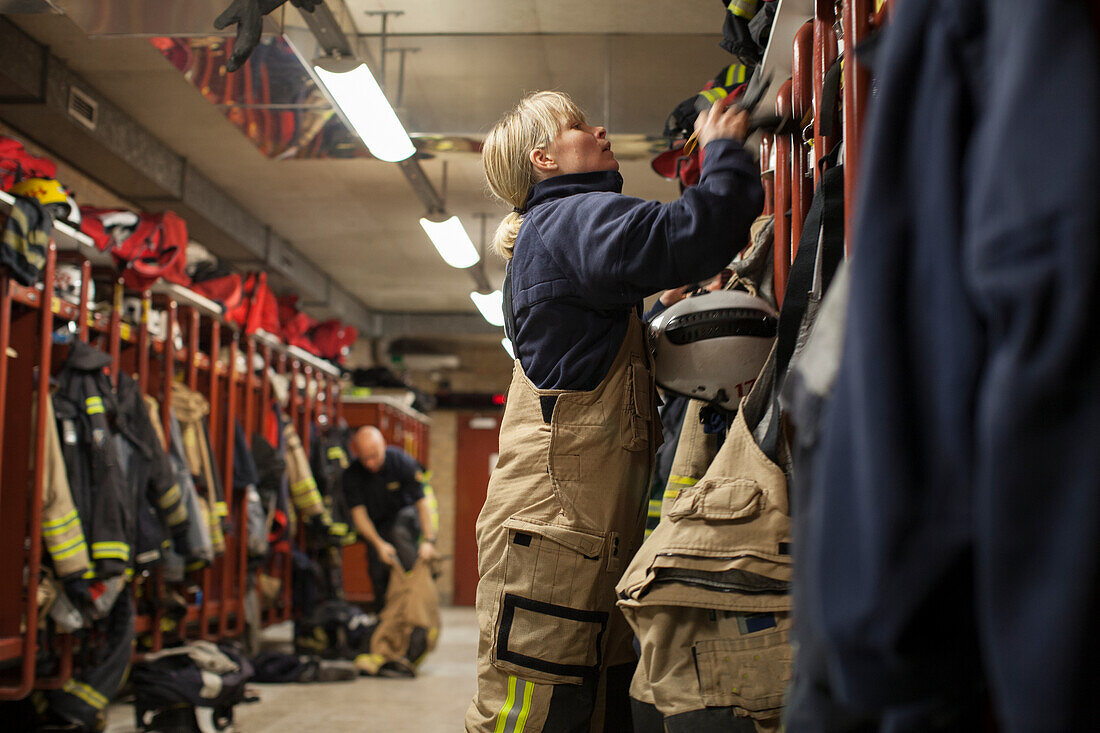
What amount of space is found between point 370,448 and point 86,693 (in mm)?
3495

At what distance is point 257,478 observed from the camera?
738 cm

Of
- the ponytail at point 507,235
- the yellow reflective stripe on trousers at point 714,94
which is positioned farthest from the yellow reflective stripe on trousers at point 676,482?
the yellow reflective stripe on trousers at point 714,94

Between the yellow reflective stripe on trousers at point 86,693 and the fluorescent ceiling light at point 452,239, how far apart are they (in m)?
3.37

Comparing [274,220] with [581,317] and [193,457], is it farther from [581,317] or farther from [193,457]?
[581,317]

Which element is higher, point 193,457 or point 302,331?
point 302,331

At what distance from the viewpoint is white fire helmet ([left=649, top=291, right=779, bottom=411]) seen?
6.99 ft

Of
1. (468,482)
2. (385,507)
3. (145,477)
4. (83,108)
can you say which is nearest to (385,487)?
(385,507)

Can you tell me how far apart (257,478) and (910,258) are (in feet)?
23.2

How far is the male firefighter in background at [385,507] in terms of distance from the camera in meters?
7.99

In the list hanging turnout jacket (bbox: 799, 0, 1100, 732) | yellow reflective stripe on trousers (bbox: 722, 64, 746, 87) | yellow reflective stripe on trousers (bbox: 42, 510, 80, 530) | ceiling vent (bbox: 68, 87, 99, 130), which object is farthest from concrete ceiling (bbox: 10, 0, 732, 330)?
hanging turnout jacket (bbox: 799, 0, 1100, 732)

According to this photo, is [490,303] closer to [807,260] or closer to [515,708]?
[515,708]

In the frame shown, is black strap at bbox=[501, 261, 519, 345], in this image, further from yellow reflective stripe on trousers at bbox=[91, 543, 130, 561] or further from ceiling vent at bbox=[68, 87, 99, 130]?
ceiling vent at bbox=[68, 87, 99, 130]

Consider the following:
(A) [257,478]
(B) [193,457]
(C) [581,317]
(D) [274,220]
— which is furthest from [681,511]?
Result: (D) [274,220]

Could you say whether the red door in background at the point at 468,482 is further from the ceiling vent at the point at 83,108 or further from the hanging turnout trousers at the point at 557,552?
the hanging turnout trousers at the point at 557,552
